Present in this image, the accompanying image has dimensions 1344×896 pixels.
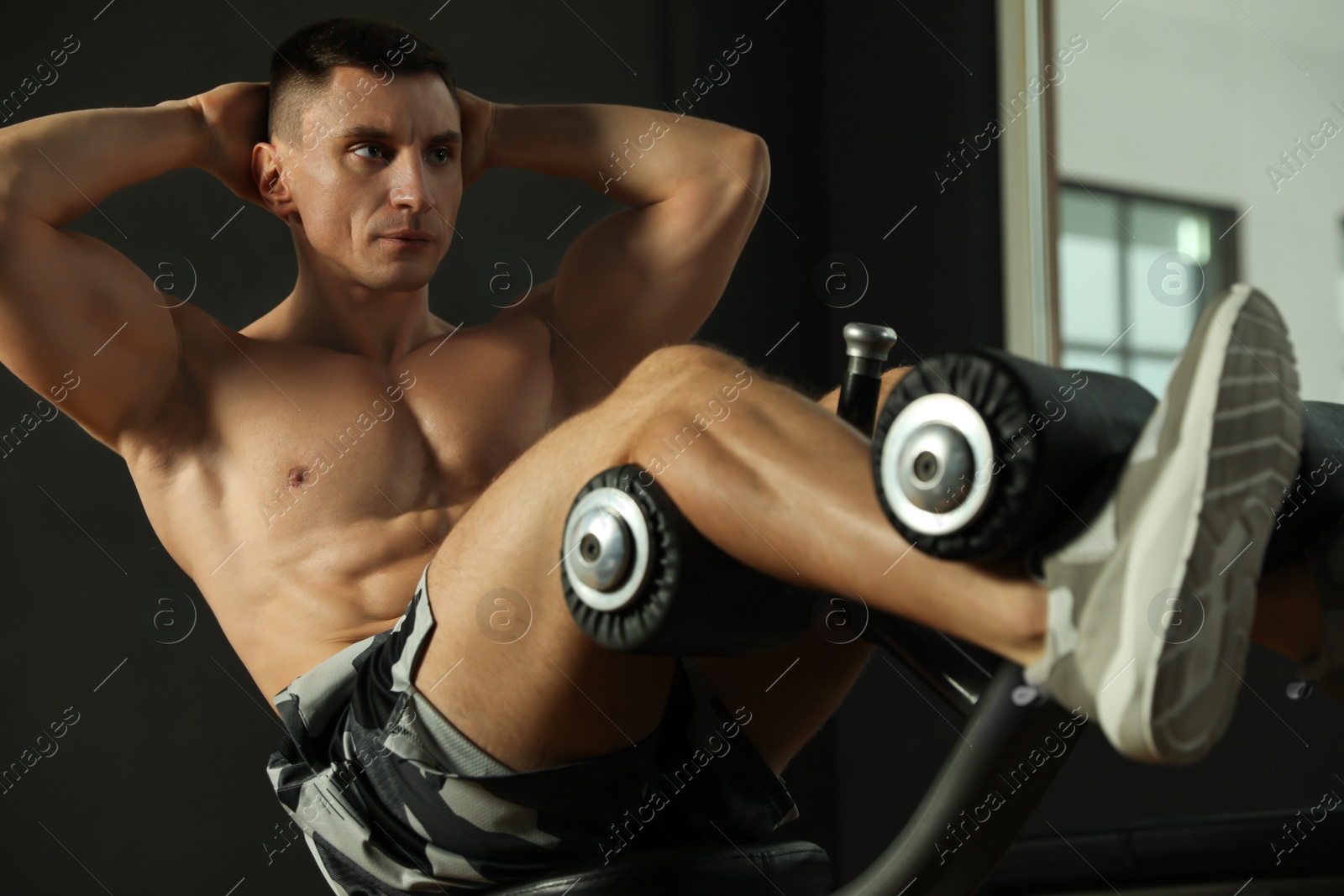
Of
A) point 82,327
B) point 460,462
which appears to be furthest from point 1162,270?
point 82,327

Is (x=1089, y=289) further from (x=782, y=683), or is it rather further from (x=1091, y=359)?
(x=782, y=683)

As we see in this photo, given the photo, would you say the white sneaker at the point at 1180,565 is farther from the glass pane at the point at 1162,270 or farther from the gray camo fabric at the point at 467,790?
the glass pane at the point at 1162,270

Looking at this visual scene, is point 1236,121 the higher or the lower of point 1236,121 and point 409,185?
the lower

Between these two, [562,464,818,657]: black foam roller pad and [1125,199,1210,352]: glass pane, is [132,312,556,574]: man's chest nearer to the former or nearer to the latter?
[562,464,818,657]: black foam roller pad

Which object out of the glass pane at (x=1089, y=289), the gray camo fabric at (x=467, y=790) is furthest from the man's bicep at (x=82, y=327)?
the glass pane at (x=1089, y=289)

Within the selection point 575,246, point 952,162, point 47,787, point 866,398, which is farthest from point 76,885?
point 952,162

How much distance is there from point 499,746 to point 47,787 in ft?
4.36

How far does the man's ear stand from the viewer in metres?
1.42

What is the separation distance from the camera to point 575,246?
1.58m

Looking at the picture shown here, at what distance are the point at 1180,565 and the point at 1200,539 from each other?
2 cm

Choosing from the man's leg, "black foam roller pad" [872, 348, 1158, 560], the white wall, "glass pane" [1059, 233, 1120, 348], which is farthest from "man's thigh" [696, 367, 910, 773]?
"glass pane" [1059, 233, 1120, 348]

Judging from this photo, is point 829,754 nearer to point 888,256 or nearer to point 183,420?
point 888,256

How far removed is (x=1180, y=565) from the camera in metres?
0.55

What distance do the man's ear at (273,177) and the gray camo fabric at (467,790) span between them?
2.09 feet
